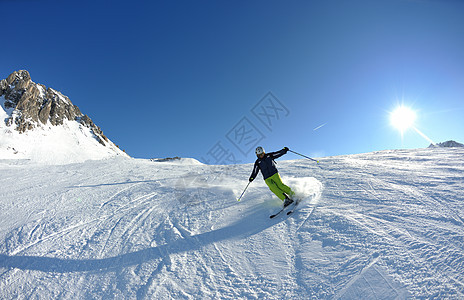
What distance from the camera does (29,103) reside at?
1844 inches

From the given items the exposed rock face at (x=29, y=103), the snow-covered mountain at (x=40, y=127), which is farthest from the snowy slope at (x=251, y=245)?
the exposed rock face at (x=29, y=103)

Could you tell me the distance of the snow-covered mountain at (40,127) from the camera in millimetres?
34844

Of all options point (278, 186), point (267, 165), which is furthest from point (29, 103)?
point (278, 186)

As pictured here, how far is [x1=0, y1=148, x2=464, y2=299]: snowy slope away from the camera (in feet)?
8.10

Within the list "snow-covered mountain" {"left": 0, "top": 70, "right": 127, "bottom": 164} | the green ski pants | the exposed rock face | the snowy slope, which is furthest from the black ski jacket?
the exposed rock face

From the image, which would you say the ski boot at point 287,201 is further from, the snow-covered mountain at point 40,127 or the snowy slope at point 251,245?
the snow-covered mountain at point 40,127

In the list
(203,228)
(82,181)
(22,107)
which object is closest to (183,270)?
(203,228)

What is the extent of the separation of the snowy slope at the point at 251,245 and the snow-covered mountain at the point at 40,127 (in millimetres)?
38116

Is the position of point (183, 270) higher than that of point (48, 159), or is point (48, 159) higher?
point (183, 270)

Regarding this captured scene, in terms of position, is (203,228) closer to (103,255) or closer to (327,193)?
(103,255)

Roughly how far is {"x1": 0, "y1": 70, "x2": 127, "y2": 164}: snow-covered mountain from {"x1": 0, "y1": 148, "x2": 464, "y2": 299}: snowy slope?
1501 inches

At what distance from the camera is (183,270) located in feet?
9.71

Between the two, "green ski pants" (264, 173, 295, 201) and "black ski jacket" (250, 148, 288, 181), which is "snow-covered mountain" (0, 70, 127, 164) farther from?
"green ski pants" (264, 173, 295, 201)

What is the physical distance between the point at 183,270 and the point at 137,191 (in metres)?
5.14
